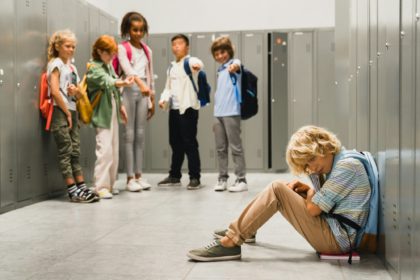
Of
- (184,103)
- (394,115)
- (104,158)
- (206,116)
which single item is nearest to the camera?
(394,115)

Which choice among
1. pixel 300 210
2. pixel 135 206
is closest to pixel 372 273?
pixel 300 210

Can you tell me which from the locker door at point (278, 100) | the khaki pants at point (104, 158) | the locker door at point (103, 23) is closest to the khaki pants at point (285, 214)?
the khaki pants at point (104, 158)

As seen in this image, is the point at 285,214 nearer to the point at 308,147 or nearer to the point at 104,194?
the point at 308,147

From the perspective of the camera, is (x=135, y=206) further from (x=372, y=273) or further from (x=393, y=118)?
(x=393, y=118)

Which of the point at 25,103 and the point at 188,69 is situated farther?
the point at 188,69

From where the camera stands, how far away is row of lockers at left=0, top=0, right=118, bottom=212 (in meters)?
4.70

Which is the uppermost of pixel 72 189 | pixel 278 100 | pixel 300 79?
pixel 300 79

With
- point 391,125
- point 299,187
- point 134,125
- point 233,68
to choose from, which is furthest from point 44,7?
point 391,125

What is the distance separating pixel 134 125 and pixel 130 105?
23 centimetres

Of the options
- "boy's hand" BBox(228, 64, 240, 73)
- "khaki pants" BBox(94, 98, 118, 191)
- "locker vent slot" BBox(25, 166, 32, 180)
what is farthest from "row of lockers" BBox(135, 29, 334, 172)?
"locker vent slot" BBox(25, 166, 32, 180)

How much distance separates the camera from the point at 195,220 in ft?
13.9

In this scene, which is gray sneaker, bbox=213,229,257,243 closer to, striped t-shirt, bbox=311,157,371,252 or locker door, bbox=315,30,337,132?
striped t-shirt, bbox=311,157,371,252

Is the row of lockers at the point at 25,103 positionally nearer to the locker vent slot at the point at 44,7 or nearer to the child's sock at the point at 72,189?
the locker vent slot at the point at 44,7

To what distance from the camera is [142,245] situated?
3.41 m
